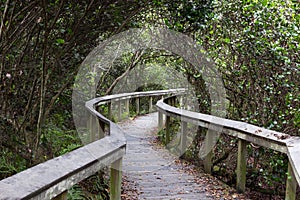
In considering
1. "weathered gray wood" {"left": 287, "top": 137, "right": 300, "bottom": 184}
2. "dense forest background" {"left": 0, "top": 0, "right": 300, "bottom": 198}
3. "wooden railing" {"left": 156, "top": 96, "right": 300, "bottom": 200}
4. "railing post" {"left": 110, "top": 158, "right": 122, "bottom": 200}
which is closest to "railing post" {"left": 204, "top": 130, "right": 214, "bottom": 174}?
"wooden railing" {"left": 156, "top": 96, "right": 300, "bottom": 200}

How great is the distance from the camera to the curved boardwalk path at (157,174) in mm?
4270

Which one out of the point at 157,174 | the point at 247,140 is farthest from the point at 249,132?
the point at 157,174

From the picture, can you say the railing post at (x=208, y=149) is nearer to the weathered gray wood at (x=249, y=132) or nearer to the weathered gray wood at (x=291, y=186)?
the weathered gray wood at (x=249, y=132)

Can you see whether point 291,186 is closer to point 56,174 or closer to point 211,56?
point 56,174

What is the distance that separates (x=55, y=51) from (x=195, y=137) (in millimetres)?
3128

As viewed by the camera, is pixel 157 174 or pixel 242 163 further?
pixel 157 174

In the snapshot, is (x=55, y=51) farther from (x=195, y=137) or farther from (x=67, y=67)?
(x=195, y=137)

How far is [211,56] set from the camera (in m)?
6.45

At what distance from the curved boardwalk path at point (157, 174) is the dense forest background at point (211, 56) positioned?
63 centimetres

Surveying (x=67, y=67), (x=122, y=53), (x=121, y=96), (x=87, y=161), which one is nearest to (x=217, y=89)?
(x=67, y=67)

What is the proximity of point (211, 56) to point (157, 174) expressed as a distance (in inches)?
98.2

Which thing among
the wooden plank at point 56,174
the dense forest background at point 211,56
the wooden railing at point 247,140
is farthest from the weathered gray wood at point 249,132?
the wooden plank at point 56,174

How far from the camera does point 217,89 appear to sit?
20.9ft

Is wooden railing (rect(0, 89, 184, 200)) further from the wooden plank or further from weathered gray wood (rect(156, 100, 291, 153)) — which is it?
weathered gray wood (rect(156, 100, 291, 153))
